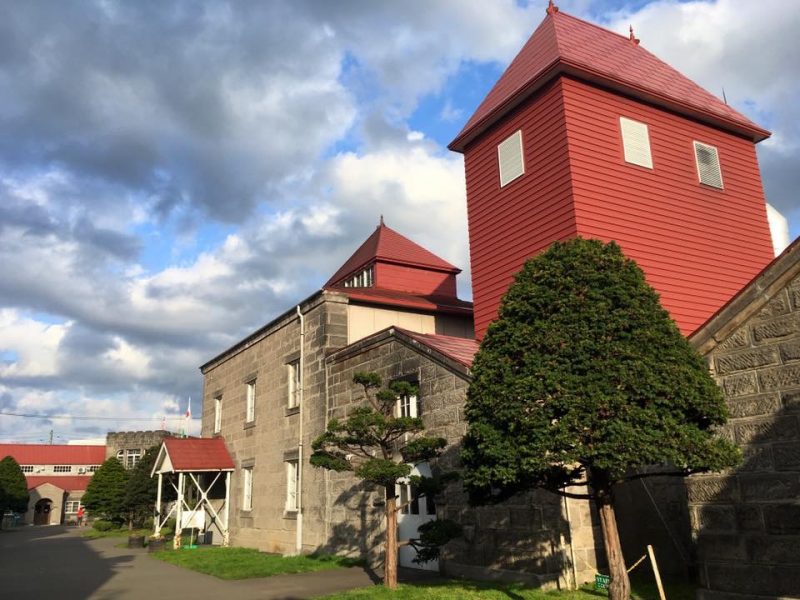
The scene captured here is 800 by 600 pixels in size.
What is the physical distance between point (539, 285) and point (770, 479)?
344 cm

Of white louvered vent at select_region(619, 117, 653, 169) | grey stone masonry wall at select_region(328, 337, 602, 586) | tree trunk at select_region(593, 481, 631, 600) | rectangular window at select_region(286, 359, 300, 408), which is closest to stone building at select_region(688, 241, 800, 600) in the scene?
tree trunk at select_region(593, 481, 631, 600)

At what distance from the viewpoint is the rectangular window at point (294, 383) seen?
757 inches

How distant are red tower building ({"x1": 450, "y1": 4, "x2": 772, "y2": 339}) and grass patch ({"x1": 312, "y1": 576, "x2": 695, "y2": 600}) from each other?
6.42 m

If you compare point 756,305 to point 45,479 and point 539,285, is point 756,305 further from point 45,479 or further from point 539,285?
point 45,479

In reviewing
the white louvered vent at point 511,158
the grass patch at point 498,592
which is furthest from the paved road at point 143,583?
the white louvered vent at point 511,158

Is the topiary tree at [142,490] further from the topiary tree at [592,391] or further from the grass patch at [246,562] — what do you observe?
the topiary tree at [592,391]

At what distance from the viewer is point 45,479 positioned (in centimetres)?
6056

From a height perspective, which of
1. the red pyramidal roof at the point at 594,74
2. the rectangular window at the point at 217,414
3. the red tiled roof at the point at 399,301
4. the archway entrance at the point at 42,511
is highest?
the red pyramidal roof at the point at 594,74

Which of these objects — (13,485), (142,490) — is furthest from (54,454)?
(142,490)

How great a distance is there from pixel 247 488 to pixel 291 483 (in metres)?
3.72

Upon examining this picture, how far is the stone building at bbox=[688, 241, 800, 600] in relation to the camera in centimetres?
732

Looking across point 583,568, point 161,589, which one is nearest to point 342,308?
point 161,589

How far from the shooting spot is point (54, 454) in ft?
218

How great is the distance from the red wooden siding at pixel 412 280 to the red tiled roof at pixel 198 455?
8.29 metres
